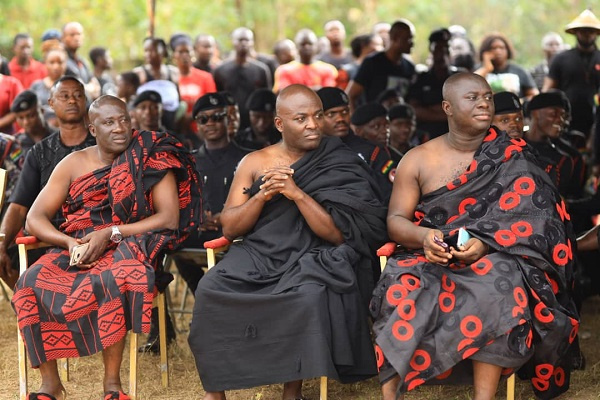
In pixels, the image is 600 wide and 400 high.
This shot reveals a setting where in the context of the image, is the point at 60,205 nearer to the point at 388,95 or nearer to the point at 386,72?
the point at 388,95

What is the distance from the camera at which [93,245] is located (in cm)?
582

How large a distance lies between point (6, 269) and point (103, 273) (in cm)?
142

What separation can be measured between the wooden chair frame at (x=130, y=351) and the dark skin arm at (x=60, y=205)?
0.11 metres

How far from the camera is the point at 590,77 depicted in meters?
10.4

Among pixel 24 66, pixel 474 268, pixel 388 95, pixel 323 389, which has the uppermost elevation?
pixel 24 66

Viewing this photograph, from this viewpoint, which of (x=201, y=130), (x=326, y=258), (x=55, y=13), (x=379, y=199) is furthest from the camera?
(x=55, y=13)

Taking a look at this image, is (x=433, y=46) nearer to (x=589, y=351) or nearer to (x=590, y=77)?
(x=590, y=77)

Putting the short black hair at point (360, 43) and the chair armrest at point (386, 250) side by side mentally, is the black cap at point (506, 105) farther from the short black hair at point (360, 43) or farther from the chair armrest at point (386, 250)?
the short black hair at point (360, 43)

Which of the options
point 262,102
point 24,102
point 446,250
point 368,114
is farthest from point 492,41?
point 446,250

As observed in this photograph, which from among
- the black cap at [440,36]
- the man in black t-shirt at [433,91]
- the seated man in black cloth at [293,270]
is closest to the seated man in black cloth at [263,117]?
the man in black t-shirt at [433,91]

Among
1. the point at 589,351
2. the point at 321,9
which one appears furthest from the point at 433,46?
the point at 321,9

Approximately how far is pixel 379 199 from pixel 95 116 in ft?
6.12

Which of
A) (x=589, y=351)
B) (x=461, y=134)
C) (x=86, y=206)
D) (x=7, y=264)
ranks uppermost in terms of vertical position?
(x=461, y=134)

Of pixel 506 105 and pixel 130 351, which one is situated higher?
pixel 506 105
